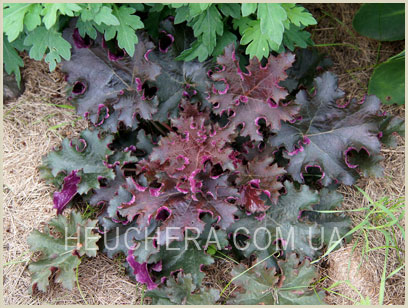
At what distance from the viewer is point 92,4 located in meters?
1.82

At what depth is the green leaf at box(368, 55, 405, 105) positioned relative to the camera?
234 cm

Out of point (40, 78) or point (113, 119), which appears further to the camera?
point (40, 78)

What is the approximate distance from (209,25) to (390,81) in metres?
1.07

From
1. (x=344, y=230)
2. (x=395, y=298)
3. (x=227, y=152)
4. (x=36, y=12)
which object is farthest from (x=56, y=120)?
(x=395, y=298)

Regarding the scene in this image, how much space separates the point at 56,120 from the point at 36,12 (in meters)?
0.73

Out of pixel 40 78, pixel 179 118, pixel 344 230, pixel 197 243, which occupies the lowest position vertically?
pixel 344 230

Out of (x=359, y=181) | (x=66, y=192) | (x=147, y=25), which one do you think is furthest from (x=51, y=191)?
(x=359, y=181)

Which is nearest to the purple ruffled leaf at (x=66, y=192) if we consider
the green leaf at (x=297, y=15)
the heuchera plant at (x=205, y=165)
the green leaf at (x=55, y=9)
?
the heuchera plant at (x=205, y=165)

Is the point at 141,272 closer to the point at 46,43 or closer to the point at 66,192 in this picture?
the point at 66,192

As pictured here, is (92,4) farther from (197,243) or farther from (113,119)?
(197,243)

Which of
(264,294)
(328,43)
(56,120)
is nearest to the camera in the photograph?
(264,294)

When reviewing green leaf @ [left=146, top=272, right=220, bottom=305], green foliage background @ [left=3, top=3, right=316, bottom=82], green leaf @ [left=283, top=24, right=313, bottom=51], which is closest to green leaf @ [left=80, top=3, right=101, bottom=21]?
green foliage background @ [left=3, top=3, right=316, bottom=82]

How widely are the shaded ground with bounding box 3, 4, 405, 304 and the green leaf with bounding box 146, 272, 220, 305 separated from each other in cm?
20

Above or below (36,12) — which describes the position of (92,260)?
below
